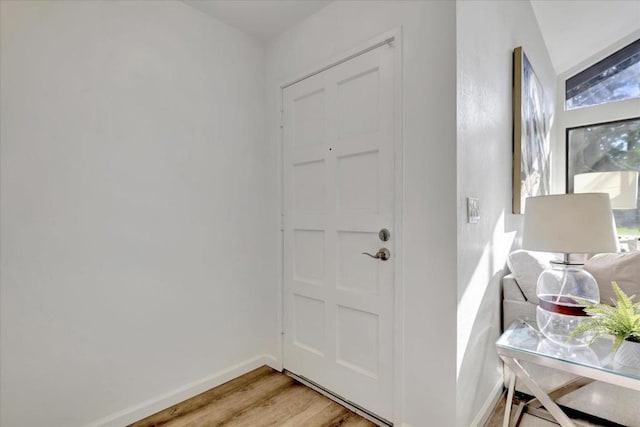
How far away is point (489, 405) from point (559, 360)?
0.66m

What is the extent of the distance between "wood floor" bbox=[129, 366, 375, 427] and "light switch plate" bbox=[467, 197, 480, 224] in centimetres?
119

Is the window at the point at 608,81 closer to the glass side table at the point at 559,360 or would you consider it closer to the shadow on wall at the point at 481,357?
the shadow on wall at the point at 481,357

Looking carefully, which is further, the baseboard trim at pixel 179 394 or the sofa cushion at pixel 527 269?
the sofa cushion at pixel 527 269

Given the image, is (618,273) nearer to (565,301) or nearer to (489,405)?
(565,301)

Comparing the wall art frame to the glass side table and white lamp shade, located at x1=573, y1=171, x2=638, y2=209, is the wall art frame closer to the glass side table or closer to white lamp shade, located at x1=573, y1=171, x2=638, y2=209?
white lamp shade, located at x1=573, y1=171, x2=638, y2=209

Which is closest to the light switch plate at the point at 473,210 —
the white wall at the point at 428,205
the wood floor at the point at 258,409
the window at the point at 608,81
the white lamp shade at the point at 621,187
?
the white wall at the point at 428,205

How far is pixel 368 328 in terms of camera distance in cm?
174

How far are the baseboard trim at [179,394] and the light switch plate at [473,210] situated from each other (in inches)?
65.4

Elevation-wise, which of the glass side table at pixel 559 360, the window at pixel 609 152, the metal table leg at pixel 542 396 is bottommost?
the metal table leg at pixel 542 396

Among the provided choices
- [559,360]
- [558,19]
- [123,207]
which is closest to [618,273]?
[559,360]

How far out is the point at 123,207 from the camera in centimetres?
169

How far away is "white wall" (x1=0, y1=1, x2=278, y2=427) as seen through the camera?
1411 millimetres

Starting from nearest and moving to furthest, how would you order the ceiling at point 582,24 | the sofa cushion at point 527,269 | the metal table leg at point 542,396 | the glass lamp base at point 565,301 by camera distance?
the metal table leg at point 542,396 → the glass lamp base at point 565,301 → the sofa cushion at point 527,269 → the ceiling at point 582,24

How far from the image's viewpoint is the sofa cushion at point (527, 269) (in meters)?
1.85
